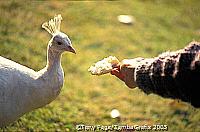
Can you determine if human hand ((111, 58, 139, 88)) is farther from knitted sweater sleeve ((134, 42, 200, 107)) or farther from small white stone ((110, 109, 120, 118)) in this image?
small white stone ((110, 109, 120, 118))

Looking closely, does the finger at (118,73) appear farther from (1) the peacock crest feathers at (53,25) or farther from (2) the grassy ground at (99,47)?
(2) the grassy ground at (99,47)

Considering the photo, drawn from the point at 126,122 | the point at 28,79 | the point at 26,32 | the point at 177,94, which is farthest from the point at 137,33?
the point at 177,94

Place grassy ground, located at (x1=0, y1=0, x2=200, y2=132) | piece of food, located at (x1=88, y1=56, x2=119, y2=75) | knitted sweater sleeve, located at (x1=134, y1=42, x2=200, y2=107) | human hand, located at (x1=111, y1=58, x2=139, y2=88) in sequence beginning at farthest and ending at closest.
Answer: grassy ground, located at (x1=0, y1=0, x2=200, y2=132)
piece of food, located at (x1=88, y1=56, x2=119, y2=75)
human hand, located at (x1=111, y1=58, x2=139, y2=88)
knitted sweater sleeve, located at (x1=134, y1=42, x2=200, y2=107)

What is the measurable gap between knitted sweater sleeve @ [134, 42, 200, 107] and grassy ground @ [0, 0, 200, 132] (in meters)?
1.62

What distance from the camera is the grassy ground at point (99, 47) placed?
12.5 ft

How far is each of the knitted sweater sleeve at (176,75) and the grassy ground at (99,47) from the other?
1621mm

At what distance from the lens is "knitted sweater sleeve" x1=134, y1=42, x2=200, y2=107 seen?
6.07 ft

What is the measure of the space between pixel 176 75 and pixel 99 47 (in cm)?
325

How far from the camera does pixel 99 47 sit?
510 centimetres

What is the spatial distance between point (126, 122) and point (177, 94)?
6.18 ft

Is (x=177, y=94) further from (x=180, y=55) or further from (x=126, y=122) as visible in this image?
(x=126, y=122)

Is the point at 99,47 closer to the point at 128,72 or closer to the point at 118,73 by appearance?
the point at 118,73

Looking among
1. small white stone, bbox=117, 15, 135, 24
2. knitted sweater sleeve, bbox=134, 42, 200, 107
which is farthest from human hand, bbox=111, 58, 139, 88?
small white stone, bbox=117, 15, 135, 24

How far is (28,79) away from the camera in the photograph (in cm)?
262
